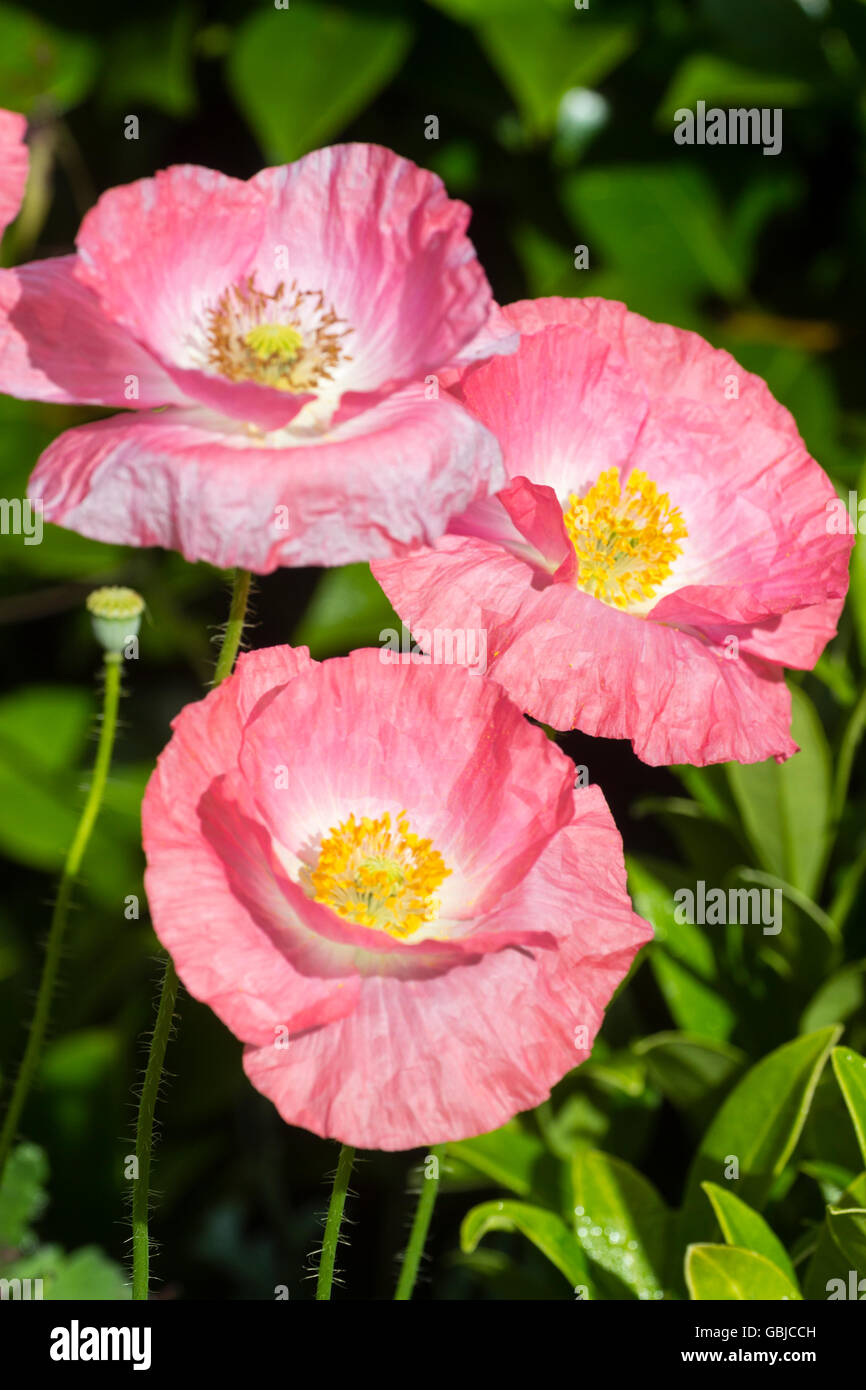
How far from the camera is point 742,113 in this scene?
1764mm

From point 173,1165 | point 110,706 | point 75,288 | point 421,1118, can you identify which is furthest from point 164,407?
point 173,1165

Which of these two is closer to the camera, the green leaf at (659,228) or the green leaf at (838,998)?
the green leaf at (838,998)

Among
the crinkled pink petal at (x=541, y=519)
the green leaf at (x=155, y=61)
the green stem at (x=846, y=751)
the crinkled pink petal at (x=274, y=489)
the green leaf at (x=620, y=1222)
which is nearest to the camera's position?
the crinkled pink petal at (x=274, y=489)

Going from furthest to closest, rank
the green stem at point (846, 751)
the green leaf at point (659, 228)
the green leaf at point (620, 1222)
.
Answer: the green leaf at point (659, 228) < the green stem at point (846, 751) < the green leaf at point (620, 1222)

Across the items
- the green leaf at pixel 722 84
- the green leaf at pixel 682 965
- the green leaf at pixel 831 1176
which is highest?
the green leaf at pixel 722 84

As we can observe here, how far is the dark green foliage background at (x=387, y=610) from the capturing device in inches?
43.5

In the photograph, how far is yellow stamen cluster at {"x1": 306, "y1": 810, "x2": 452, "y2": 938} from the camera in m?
0.72

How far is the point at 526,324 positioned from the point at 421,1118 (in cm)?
43

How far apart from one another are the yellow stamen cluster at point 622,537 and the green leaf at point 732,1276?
1.19 feet

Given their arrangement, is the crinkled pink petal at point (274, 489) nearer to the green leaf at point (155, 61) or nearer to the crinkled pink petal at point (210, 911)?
the crinkled pink petal at point (210, 911)

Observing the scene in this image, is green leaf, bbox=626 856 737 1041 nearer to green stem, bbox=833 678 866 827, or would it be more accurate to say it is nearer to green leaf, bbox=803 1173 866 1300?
green stem, bbox=833 678 866 827

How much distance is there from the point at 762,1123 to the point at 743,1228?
9cm

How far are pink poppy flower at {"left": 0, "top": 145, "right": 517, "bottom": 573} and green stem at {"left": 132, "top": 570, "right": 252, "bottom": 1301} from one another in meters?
0.08

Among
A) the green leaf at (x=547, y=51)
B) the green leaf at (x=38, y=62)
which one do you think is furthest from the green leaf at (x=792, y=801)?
the green leaf at (x=38, y=62)
